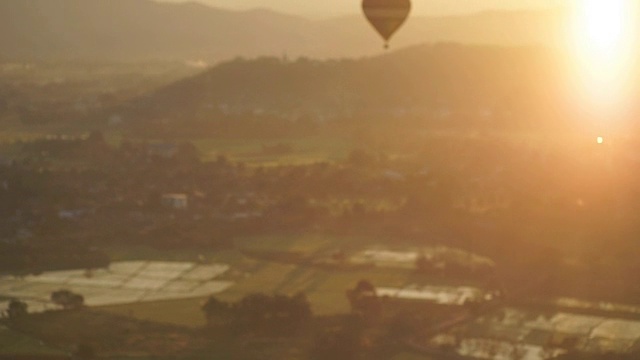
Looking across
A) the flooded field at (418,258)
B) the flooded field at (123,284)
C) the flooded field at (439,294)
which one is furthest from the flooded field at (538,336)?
the flooded field at (123,284)

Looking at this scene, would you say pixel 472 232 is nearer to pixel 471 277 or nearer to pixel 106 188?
pixel 471 277

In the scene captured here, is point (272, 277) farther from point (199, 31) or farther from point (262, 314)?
point (199, 31)

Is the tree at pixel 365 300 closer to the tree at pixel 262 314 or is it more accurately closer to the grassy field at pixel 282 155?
the tree at pixel 262 314

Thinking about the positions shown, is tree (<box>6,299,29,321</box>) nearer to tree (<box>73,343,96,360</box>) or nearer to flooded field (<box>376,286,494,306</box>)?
tree (<box>73,343,96,360</box>)

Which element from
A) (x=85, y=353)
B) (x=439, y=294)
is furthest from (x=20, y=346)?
(x=439, y=294)

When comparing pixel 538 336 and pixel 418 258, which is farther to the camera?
pixel 418 258

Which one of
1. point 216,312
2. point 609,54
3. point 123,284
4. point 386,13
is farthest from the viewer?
point 609,54

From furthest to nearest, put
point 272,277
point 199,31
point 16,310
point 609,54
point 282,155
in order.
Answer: point 199,31
point 609,54
point 282,155
point 272,277
point 16,310
